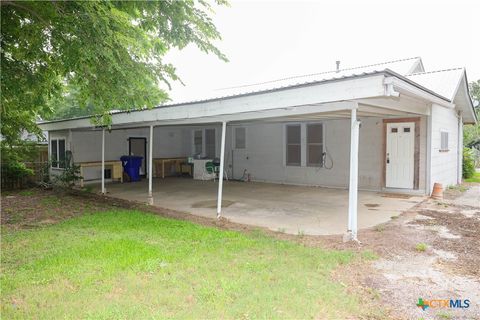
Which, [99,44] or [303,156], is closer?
[99,44]

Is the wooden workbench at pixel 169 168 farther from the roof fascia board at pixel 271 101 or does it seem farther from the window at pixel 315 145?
the window at pixel 315 145

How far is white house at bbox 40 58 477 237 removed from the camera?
17.0 feet

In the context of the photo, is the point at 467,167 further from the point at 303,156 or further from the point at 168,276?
the point at 168,276

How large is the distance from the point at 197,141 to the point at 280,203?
844 centimetres

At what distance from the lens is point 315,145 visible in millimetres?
11516

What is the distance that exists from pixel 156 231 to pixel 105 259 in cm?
149

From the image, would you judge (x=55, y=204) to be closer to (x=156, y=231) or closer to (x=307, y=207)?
(x=156, y=231)

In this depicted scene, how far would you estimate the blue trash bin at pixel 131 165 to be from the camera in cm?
1355

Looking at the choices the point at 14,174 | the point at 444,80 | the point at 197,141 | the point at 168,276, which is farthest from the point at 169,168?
the point at 168,276

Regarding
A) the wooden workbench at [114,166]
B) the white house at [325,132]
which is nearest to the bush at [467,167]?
the white house at [325,132]

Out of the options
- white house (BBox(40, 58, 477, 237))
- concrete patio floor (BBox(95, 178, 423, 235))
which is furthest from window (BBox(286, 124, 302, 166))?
concrete patio floor (BBox(95, 178, 423, 235))

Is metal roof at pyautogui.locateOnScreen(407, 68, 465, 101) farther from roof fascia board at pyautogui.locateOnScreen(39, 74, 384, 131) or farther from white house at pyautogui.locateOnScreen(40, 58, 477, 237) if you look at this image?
roof fascia board at pyautogui.locateOnScreen(39, 74, 384, 131)

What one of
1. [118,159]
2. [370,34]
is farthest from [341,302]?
[370,34]

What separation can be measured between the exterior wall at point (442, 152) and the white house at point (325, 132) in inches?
1.2
